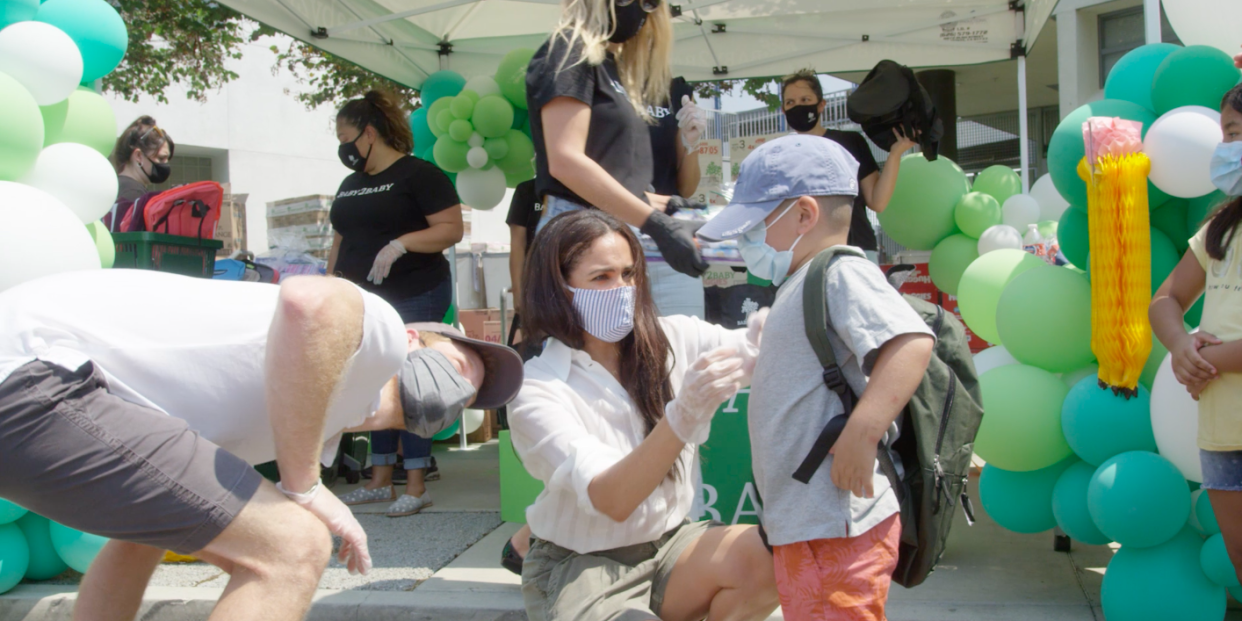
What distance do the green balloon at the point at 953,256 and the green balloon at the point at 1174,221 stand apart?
50.9 inches

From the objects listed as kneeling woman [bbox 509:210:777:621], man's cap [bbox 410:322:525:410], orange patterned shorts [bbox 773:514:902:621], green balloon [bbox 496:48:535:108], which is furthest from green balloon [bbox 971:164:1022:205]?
man's cap [bbox 410:322:525:410]

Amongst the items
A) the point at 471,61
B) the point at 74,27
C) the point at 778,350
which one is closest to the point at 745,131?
the point at 471,61

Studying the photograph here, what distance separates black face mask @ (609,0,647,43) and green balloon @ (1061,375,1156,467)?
176 cm

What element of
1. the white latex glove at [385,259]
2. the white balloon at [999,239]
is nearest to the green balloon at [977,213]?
the white balloon at [999,239]

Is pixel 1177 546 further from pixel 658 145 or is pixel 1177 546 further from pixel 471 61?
pixel 471 61

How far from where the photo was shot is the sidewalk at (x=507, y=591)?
287 cm

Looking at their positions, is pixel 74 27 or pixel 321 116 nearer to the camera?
pixel 74 27

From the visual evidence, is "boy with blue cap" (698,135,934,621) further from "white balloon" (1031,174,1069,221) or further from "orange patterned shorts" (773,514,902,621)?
"white balloon" (1031,174,1069,221)

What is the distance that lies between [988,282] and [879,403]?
6.17 feet

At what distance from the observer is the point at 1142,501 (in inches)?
99.0

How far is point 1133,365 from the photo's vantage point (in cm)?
262

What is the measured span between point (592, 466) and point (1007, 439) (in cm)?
156

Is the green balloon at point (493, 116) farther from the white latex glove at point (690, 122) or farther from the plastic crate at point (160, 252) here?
the white latex glove at point (690, 122)

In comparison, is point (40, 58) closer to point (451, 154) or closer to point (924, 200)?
point (451, 154)
